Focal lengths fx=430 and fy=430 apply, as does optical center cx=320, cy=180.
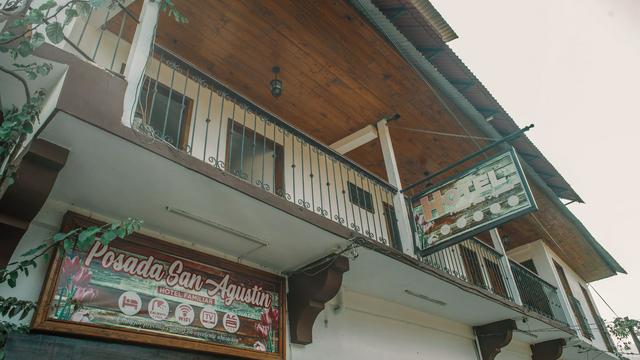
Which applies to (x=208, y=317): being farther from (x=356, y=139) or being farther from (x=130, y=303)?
(x=356, y=139)

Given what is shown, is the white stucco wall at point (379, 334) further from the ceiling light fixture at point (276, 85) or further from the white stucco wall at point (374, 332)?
the ceiling light fixture at point (276, 85)

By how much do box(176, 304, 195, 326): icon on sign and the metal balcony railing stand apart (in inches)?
334

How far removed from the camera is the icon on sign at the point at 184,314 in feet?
15.7

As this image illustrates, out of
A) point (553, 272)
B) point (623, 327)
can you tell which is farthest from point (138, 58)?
point (623, 327)

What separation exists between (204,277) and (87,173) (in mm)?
1860

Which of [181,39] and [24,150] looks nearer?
[24,150]

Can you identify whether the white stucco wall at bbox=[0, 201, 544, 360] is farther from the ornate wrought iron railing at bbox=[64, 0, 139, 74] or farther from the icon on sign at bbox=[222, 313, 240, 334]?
the ornate wrought iron railing at bbox=[64, 0, 139, 74]

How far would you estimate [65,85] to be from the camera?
358cm

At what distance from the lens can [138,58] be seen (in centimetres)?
439

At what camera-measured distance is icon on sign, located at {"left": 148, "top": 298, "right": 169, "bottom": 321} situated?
4.61m

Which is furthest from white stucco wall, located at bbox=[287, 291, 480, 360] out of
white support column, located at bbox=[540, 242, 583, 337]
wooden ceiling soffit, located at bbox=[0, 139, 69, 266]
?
white support column, located at bbox=[540, 242, 583, 337]

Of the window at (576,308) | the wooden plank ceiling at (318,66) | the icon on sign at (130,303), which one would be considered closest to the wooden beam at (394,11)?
the wooden plank ceiling at (318,66)

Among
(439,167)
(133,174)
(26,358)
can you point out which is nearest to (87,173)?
(133,174)

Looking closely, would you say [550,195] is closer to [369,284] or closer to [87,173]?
[369,284]
